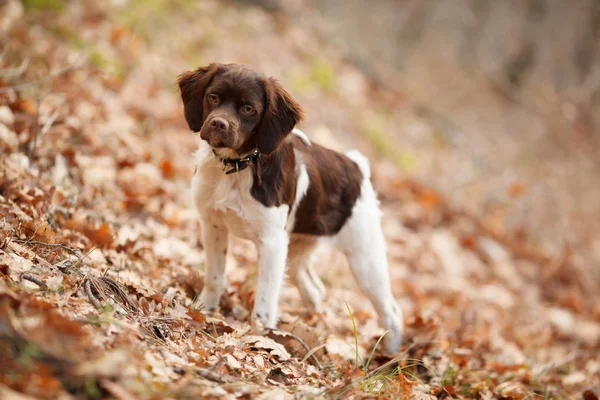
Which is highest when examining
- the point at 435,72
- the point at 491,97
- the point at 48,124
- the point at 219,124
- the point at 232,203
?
the point at 435,72

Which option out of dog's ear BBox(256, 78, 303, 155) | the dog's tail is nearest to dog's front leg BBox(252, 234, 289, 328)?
dog's ear BBox(256, 78, 303, 155)

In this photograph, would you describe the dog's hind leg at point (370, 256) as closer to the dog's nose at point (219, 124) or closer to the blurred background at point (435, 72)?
the dog's nose at point (219, 124)

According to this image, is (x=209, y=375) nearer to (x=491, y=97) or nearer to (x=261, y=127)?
(x=261, y=127)

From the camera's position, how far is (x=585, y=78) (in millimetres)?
16547

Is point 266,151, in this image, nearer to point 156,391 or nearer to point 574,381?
point 156,391

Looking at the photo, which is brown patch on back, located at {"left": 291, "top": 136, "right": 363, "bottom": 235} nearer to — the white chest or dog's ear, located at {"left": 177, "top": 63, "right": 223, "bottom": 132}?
the white chest

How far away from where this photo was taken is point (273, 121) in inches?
143

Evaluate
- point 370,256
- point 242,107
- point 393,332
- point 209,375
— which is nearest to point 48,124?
point 242,107

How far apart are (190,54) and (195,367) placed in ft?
23.1

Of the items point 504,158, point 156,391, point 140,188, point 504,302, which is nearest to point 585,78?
point 504,158

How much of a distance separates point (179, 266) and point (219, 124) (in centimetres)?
168

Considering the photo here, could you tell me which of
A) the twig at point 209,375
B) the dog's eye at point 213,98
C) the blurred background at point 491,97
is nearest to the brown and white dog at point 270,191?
the dog's eye at point 213,98

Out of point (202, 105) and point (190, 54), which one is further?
point (190, 54)

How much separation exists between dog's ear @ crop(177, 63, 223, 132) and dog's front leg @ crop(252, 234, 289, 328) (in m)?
0.89
